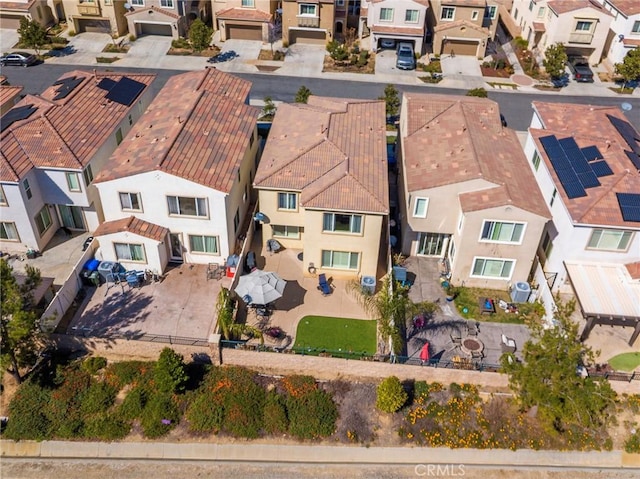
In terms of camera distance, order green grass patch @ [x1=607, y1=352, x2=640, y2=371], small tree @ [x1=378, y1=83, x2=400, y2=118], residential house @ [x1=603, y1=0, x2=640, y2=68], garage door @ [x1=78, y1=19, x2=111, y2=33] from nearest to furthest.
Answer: green grass patch @ [x1=607, y1=352, x2=640, y2=371] → small tree @ [x1=378, y1=83, x2=400, y2=118] → residential house @ [x1=603, y1=0, x2=640, y2=68] → garage door @ [x1=78, y1=19, x2=111, y2=33]

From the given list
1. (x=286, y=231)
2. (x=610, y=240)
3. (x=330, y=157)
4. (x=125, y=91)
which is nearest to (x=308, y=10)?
(x=125, y=91)

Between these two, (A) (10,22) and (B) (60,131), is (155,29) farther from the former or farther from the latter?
(B) (60,131)

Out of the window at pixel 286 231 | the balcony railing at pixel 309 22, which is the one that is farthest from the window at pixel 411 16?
the window at pixel 286 231

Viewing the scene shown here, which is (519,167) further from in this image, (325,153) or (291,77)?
(291,77)

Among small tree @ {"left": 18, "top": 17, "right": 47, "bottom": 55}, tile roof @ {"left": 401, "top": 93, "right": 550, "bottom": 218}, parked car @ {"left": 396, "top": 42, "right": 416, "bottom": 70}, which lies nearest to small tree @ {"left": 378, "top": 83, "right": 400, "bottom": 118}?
tile roof @ {"left": 401, "top": 93, "right": 550, "bottom": 218}

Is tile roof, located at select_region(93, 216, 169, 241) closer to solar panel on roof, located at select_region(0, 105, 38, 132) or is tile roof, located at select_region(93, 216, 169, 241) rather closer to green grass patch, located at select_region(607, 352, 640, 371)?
solar panel on roof, located at select_region(0, 105, 38, 132)

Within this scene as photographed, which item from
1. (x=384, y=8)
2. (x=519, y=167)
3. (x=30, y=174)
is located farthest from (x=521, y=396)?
(x=384, y=8)
